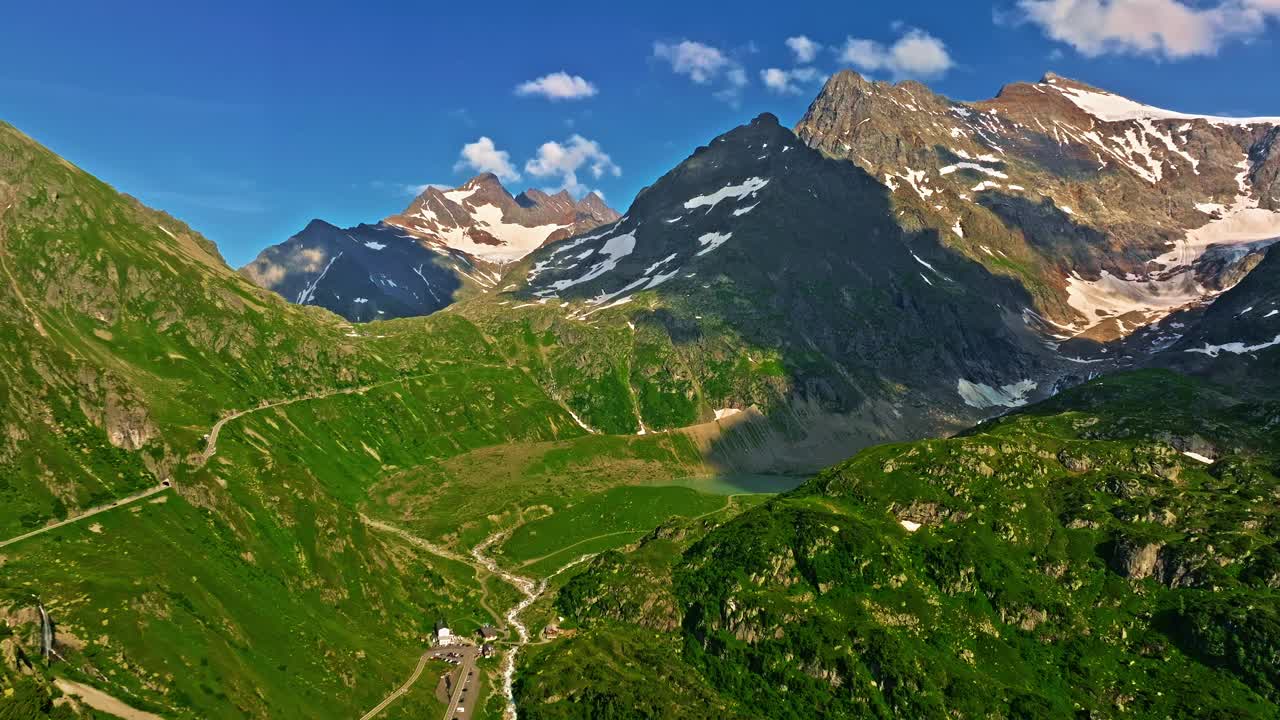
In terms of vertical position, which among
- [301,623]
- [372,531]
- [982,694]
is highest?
[372,531]

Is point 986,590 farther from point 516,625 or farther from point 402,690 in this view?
point 402,690

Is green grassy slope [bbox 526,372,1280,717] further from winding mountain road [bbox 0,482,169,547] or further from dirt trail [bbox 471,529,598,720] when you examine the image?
winding mountain road [bbox 0,482,169,547]

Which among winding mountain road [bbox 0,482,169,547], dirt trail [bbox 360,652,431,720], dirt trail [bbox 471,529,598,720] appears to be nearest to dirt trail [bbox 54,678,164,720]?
dirt trail [bbox 360,652,431,720]

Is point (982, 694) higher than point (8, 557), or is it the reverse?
point (8, 557)

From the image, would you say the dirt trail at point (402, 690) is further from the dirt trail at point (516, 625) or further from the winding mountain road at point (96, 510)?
the winding mountain road at point (96, 510)

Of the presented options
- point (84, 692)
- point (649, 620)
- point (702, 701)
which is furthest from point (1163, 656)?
point (84, 692)

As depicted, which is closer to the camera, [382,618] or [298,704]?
[298,704]

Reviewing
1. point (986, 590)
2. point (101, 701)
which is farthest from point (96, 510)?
point (986, 590)

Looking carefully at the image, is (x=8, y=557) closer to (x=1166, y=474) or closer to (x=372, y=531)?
(x=372, y=531)

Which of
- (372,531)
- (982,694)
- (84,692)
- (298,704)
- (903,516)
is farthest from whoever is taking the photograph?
(372,531)

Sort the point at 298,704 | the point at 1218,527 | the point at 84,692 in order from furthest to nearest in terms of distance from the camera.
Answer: the point at 1218,527 < the point at 298,704 < the point at 84,692
